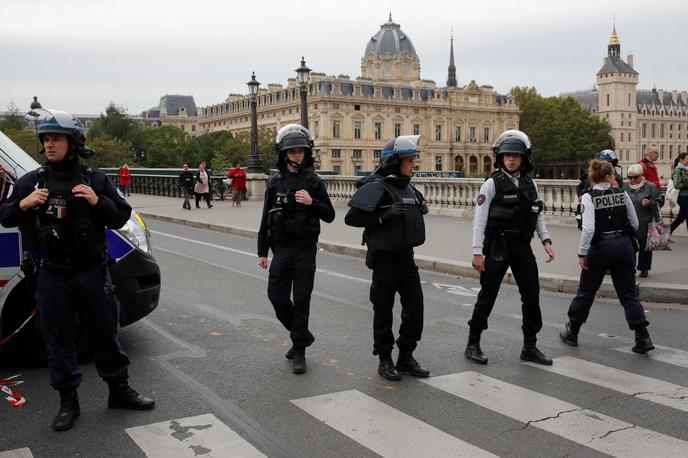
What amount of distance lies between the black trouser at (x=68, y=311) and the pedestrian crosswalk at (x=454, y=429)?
2.02 feet

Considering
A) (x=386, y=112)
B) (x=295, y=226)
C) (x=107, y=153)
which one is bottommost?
(x=295, y=226)

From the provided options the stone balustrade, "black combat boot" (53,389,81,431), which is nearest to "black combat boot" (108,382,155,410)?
"black combat boot" (53,389,81,431)

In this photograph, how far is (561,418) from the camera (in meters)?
5.02

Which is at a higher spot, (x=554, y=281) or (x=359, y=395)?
(x=554, y=281)

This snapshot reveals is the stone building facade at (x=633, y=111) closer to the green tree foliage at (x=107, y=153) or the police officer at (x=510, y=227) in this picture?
the green tree foliage at (x=107, y=153)

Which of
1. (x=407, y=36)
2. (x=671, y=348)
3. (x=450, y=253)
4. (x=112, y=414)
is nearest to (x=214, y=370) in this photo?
(x=112, y=414)

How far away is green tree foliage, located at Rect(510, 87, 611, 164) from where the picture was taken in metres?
130

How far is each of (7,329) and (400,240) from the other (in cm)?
334

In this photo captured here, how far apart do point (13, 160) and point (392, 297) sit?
3.40m

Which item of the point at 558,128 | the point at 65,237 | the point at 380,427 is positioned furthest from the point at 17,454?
the point at 558,128

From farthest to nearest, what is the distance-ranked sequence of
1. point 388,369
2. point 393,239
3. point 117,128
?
point 117,128
point 388,369
point 393,239

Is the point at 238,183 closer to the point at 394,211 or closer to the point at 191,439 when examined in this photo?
the point at 394,211

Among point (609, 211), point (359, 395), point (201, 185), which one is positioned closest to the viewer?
point (359, 395)

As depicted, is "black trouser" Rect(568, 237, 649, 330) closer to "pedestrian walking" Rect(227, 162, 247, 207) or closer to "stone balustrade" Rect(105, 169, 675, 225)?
"stone balustrade" Rect(105, 169, 675, 225)
